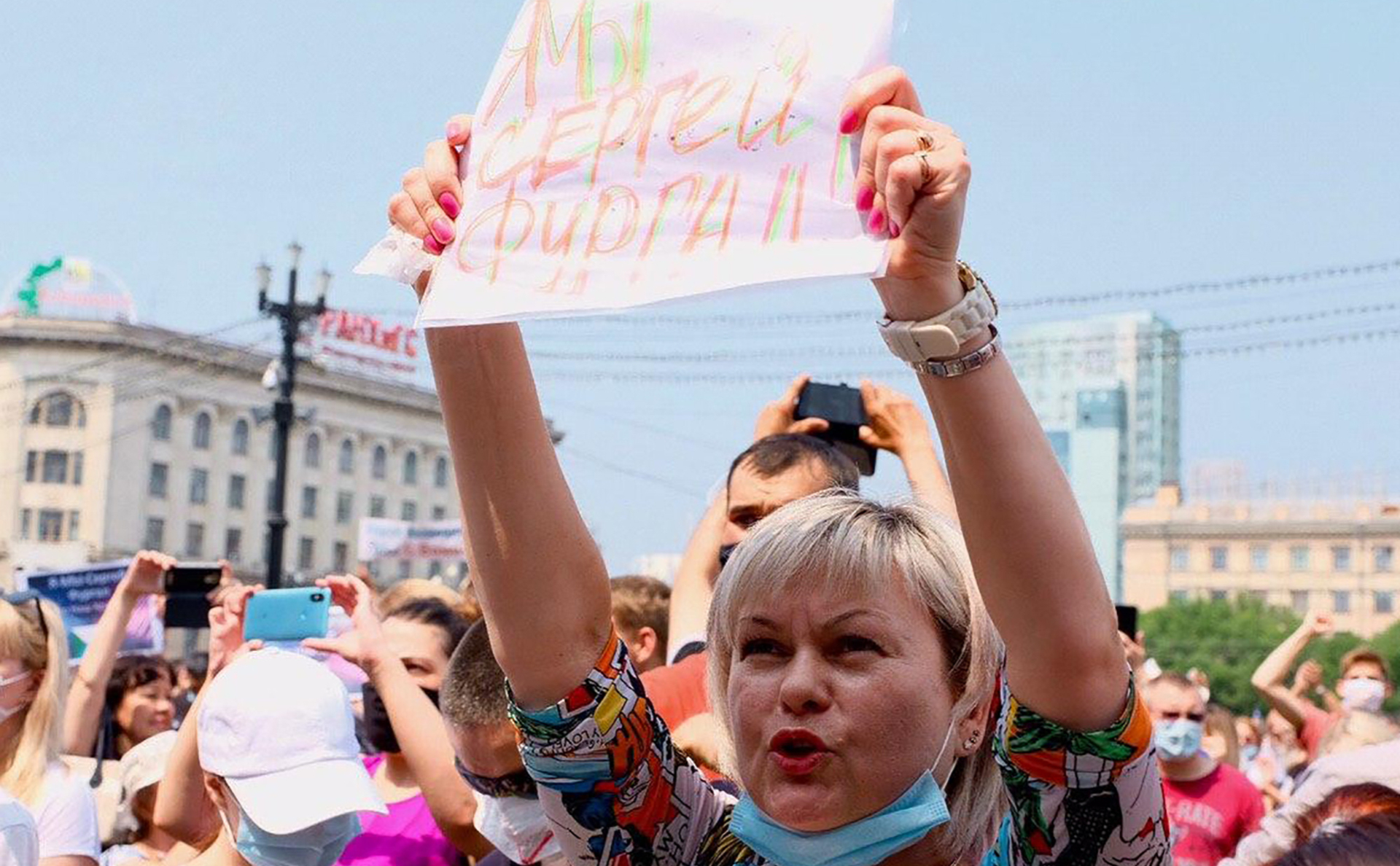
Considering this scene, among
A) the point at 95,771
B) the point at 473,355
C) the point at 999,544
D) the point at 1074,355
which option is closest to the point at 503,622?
the point at 473,355

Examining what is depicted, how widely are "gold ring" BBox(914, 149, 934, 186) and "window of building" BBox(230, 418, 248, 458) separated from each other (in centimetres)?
8444

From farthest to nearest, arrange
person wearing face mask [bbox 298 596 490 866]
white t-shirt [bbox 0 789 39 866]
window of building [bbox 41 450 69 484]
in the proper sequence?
1. window of building [bbox 41 450 69 484]
2. person wearing face mask [bbox 298 596 490 866]
3. white t-shirt [bbox 0 789 39 866]

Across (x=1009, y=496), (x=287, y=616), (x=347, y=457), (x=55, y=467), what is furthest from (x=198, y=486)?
(x=1009, y=496)

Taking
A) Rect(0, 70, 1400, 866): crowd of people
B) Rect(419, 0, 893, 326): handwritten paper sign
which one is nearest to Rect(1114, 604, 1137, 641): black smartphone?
Rect(0, 70, 1400, 866): crowd of people

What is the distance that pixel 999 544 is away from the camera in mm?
1957

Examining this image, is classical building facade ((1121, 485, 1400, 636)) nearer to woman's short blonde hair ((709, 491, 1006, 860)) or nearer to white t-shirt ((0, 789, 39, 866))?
white t-shirt ((0, 789, 39, 866))

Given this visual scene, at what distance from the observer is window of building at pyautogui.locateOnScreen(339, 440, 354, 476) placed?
8938cm

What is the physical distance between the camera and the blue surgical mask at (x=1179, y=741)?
264 inches

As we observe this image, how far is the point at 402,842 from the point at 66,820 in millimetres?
841

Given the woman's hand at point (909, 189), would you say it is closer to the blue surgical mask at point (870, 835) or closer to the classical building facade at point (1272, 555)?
the blue surgical mask at point (870, 835)

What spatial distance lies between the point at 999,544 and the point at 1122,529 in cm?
11803

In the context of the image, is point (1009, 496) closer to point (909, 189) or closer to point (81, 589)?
point (909, 189)

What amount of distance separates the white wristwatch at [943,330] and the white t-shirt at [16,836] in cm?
213

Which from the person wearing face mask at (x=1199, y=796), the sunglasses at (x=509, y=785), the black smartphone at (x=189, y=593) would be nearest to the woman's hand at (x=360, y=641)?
the sunglasses at (x=509, y=785)
